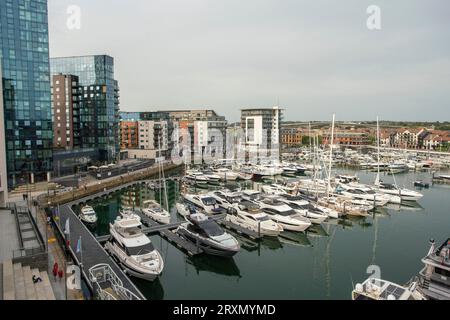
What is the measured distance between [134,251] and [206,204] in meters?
12.0

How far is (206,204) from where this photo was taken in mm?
28266

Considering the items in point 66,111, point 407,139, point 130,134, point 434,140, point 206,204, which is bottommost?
point 206,204

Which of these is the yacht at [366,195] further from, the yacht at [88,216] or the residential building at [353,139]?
the residential building at [353,139]

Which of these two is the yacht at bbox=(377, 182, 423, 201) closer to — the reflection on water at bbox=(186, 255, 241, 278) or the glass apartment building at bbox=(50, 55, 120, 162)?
the reflection on water at bbox=(186, 255, 241, 278)

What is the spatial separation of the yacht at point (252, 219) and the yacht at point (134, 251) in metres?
8.10

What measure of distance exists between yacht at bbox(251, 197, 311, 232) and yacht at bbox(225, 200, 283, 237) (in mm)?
836

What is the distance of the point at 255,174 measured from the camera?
50.2m

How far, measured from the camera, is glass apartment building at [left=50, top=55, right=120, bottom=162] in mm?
53594

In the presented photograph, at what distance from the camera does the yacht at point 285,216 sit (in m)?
23.8

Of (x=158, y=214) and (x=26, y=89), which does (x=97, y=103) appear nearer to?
(x=26, y=89)

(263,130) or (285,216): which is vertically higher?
(263,130)

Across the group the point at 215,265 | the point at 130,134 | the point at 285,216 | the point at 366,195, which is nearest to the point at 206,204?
the point at 285,216

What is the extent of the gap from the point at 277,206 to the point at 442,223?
14.5 meters

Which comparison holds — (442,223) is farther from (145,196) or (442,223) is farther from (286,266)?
(145,196)
